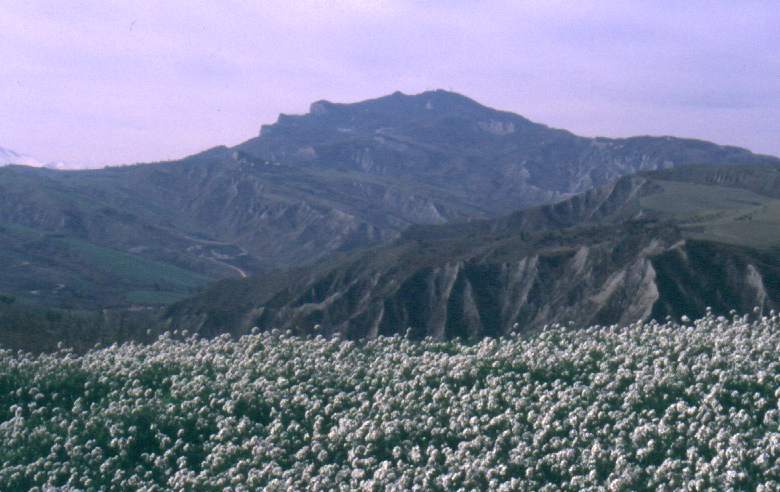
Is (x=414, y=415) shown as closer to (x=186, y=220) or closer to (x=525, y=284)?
(x=525, y=284)

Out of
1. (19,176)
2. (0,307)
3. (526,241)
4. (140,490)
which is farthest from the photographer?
(19,176)

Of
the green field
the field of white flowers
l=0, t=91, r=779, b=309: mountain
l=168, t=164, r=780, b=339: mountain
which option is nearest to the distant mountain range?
l=168, t=164, r=780, b=339: mountain

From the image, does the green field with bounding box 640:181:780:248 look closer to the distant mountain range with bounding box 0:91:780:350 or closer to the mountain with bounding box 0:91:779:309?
the distant mountain range with bounding box 0:91:780:350

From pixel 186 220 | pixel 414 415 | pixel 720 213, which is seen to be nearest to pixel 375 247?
pixel 720 213

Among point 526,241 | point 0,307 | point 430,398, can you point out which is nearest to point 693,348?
point 430,398

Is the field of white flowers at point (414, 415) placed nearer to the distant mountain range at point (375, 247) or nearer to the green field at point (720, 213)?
the distant mountain range at point (375, 247)

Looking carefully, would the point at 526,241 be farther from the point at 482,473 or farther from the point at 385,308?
the point at 482,473
